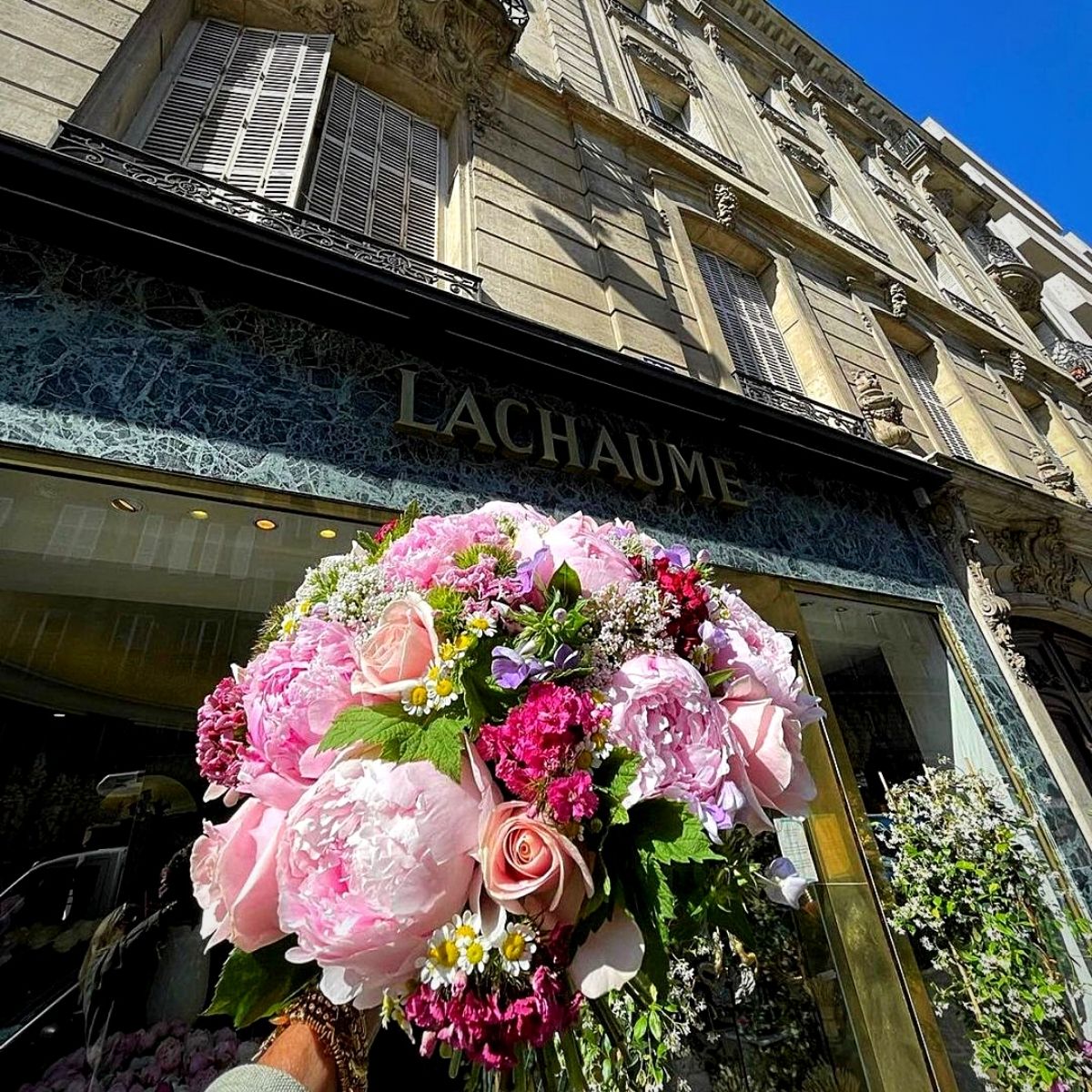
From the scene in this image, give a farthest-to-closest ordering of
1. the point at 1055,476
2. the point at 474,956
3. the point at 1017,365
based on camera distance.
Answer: the point at 1017,365 → the point at 1055,476 → the point at 474,956

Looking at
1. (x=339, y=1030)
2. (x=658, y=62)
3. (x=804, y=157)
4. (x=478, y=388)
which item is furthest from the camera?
(x=804, y=157)

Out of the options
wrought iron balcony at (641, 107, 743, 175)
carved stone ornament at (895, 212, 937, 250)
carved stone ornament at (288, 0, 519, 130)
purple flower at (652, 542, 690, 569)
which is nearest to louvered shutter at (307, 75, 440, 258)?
carved stone ornament at (288, 0, 519, 130)

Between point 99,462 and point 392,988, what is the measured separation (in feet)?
8.80

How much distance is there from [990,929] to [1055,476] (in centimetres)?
742

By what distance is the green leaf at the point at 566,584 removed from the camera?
0.96 meters

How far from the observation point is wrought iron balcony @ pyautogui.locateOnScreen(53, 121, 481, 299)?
3223 mm

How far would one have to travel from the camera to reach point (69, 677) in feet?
7.95

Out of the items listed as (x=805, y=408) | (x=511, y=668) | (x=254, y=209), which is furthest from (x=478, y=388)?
(x=805, y=408)

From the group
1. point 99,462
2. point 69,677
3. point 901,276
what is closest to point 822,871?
point 69,677

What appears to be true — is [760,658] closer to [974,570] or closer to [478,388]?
[478,388]

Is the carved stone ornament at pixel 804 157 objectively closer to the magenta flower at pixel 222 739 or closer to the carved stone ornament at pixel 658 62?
the carved stone ornament at pixel 658 62

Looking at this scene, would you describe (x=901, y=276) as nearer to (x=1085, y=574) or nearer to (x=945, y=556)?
(x=1085, y=574)

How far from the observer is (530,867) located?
2.18 ft

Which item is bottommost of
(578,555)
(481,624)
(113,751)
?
(481,624)
